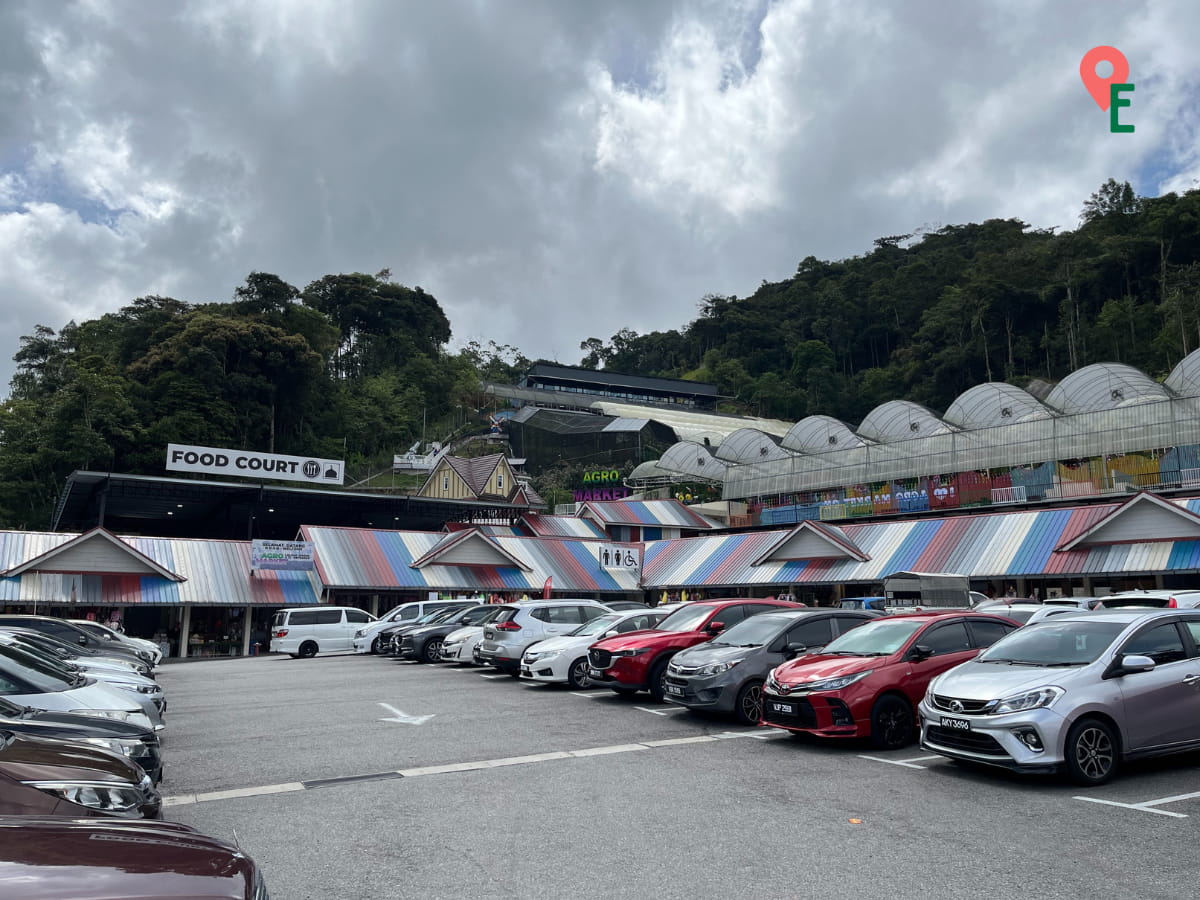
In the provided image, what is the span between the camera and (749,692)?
1138cm

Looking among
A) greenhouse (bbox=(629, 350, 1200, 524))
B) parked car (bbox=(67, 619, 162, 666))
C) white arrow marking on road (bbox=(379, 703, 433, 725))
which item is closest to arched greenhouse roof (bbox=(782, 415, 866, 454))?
greenhouse (bbox=(629, 350, 1200, 524))

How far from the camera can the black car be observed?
21766 millimetres

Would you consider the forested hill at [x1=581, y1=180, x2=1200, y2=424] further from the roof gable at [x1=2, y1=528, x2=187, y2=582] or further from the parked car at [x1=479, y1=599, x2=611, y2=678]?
the roof gable at [x1=2, y1=528, x2=187, y2=582]

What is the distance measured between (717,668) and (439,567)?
27.0 meters

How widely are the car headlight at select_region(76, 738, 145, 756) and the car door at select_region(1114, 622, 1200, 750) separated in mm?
8536

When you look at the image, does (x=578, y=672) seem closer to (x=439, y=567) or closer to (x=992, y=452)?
(x=439, y=567)

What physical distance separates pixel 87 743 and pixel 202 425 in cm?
5604

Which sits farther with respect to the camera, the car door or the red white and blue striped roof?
the red white and blue striped roof

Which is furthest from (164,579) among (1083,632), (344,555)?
(1083,632)

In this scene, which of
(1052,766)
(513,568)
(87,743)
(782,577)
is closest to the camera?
(87,743)

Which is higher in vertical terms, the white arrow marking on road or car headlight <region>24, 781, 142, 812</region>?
car headlight <region>24, 781, 142, 812</region>

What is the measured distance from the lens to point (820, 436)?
5588 centimetres

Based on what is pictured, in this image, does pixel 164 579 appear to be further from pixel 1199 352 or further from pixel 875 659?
pixel 1199 352

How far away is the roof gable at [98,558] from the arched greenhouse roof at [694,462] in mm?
38033
